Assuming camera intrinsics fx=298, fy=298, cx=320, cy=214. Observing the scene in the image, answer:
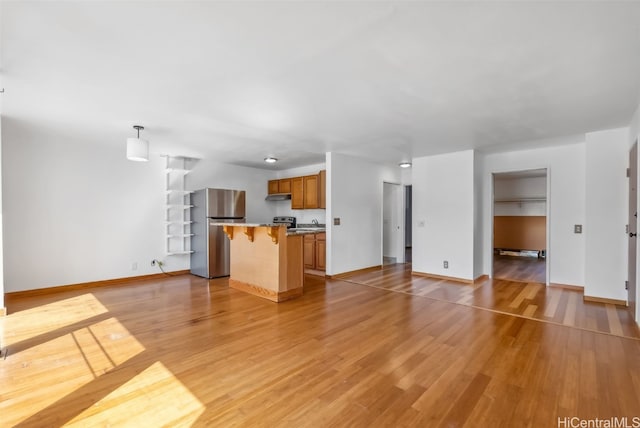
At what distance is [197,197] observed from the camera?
19.9 feet

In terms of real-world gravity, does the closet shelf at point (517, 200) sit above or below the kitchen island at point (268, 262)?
above

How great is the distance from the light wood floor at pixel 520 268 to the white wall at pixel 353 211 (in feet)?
8.49

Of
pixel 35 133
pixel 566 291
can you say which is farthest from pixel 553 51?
pixel 35 133

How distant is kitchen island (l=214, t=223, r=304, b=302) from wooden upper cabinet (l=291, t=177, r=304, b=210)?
7.03ft

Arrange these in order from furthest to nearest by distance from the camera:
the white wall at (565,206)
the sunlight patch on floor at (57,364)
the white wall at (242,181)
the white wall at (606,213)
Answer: the white wall at (242,181), the white wall at (565,206), the white wall at (606,213), the sunlight patch on floor at (57,364)

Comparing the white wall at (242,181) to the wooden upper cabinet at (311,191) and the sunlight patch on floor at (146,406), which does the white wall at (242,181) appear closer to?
the wooden upper cabinet at (311,191)

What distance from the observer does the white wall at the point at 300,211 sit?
7.15 m

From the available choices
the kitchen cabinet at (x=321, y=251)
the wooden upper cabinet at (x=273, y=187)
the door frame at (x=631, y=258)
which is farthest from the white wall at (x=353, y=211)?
the door frame at (x=631, y=258)

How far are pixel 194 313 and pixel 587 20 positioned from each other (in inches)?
173

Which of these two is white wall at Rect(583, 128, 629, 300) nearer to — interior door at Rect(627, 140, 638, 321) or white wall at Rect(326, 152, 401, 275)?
interior door at Rect(627, 140, 638, 321)

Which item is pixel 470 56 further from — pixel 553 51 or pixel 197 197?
pixel 197 197

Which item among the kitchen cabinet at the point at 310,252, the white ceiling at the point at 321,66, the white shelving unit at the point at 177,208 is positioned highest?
the white ceiling at the point at 321,66

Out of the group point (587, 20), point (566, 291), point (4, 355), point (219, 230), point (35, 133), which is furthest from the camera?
point (219, 230)

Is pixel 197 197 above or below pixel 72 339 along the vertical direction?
above
